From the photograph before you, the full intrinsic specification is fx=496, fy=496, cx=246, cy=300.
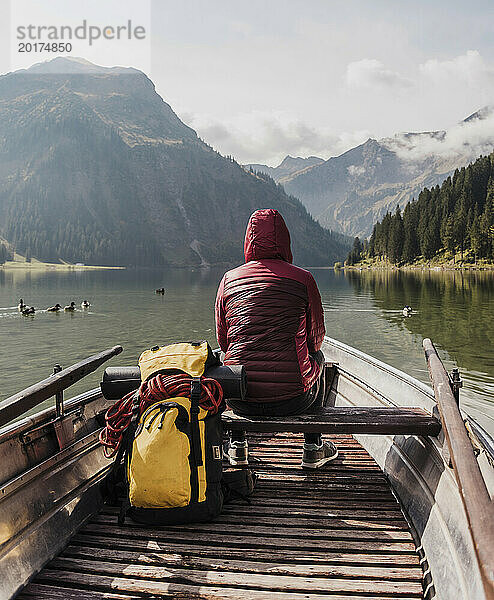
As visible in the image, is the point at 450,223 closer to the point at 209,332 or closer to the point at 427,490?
the point at 209,332

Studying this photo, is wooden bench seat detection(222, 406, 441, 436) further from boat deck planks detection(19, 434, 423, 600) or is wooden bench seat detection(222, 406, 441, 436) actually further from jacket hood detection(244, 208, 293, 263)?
jacket hood detection(244, 208, 293, 263)

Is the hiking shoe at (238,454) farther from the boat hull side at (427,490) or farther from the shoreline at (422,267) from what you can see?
the shoreline at (422,267)

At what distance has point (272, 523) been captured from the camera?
450 cm

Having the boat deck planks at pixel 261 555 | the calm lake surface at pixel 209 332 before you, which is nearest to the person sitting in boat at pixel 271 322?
the boat deck planks at pixel 261 555

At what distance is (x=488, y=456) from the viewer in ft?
12.2

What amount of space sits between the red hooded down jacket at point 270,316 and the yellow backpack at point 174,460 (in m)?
0.69

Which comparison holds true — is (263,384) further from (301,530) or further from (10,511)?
(10,511)

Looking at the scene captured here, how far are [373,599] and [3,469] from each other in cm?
295

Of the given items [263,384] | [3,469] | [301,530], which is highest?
[263,384]

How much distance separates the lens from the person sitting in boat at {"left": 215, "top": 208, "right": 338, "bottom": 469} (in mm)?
4969

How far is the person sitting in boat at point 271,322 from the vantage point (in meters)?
4.97

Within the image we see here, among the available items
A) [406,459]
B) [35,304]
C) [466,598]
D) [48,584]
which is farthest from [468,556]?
[35,304]

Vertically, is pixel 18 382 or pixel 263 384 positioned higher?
pixel 263 384

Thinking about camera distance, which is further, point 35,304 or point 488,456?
point 35,304
